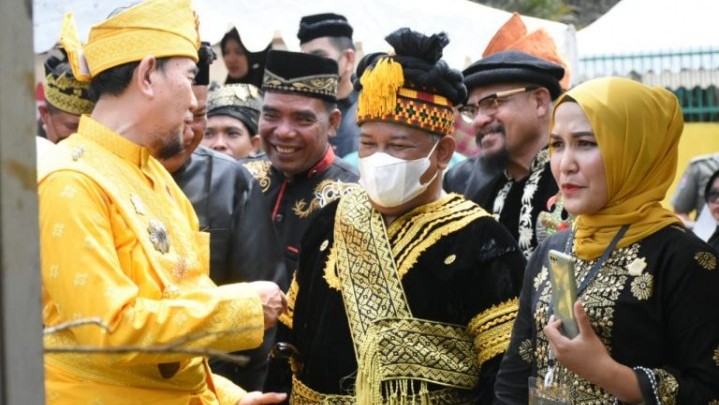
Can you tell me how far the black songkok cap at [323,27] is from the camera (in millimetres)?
8273

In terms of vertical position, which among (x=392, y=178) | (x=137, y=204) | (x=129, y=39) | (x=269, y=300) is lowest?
(x=269, y=300)

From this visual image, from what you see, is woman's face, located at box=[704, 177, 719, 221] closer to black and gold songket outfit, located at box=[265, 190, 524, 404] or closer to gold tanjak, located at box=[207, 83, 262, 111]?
gold tanjak, located at box=[207, 83, 262, 111]

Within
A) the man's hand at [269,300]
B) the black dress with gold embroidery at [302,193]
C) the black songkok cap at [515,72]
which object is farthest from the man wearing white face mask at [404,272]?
the black dress with gold embroidery at [302,193]

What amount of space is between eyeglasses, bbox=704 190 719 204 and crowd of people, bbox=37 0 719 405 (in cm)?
257

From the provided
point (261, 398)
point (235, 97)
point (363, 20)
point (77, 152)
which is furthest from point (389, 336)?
point (363, 20)

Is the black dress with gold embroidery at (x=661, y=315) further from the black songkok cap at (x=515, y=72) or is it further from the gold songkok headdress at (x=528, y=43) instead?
the gold songkok headdress at (x=528, y=43)

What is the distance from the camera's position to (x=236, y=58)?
8633 millimetres

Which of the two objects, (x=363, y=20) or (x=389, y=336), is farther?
(x=363, y=20)

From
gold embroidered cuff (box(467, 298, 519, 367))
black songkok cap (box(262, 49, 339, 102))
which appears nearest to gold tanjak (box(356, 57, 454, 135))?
gold embroidered cuff (box(467, 298, 519, 367))

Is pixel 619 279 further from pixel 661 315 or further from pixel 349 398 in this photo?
pixel 349 398

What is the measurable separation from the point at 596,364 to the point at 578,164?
2.09 feet

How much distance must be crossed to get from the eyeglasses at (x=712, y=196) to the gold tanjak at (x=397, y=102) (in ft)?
12.4

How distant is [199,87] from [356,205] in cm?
130

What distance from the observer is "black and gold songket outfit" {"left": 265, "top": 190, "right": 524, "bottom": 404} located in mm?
4434
